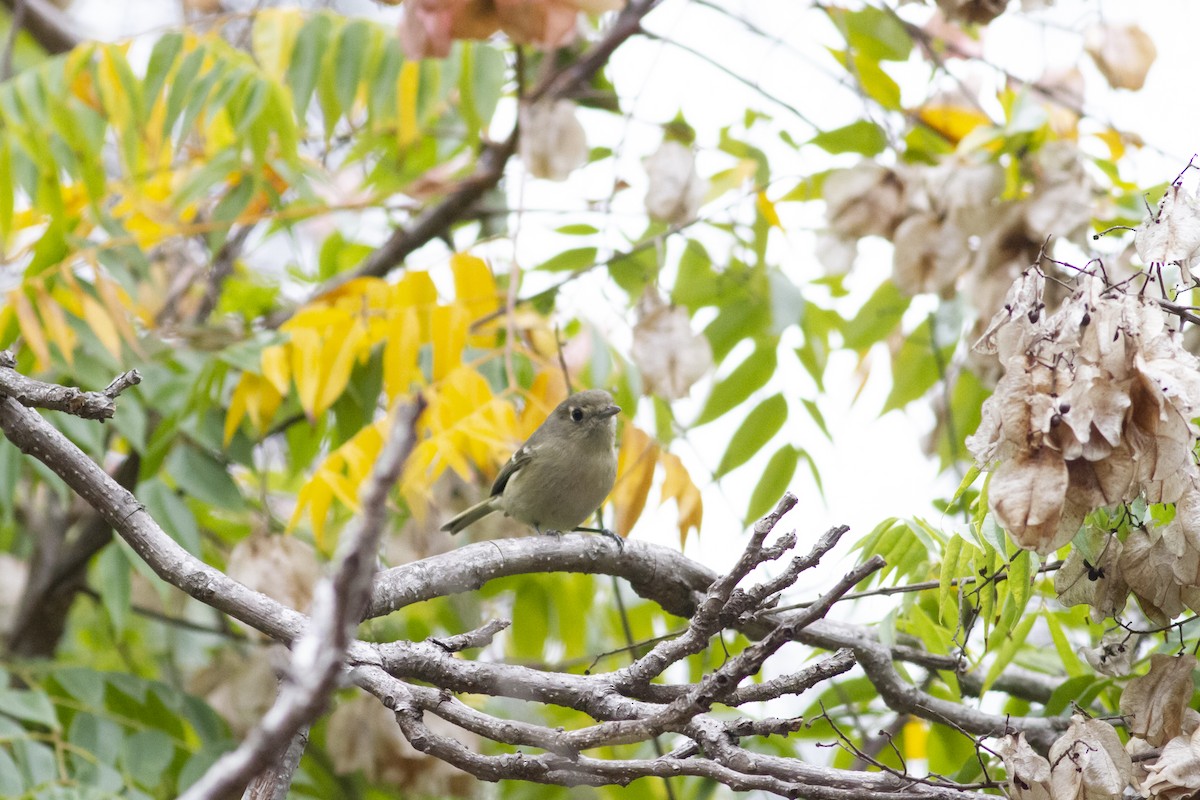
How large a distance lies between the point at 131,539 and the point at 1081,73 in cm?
485

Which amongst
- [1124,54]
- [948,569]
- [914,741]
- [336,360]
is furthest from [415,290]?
[914,741]

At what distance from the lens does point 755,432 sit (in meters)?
4.94

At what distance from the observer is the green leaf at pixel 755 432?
493 centimetres

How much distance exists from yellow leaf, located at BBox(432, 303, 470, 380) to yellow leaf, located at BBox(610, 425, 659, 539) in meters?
0.74

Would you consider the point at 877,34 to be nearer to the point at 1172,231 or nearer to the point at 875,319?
Answer: the point at 875,319

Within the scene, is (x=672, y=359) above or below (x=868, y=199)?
below

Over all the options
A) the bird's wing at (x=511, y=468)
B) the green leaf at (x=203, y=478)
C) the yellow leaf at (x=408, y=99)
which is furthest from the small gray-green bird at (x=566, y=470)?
the yellow leaf at (x=408, y=99)

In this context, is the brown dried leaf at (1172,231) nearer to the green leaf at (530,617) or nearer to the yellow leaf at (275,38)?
the green leaf at (530,617)

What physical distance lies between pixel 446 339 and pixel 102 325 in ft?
4.24

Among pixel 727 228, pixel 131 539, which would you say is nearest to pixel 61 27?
pixel 727 228

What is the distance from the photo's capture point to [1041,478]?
2.41 m

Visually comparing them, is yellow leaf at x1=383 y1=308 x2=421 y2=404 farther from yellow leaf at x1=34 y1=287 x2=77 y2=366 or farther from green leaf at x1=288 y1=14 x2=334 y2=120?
yellow leaf at x1=34 y1=287 x2=77 y2=366

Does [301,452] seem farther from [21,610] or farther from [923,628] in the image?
[923,628]

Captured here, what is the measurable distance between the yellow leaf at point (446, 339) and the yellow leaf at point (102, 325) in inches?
46.9
